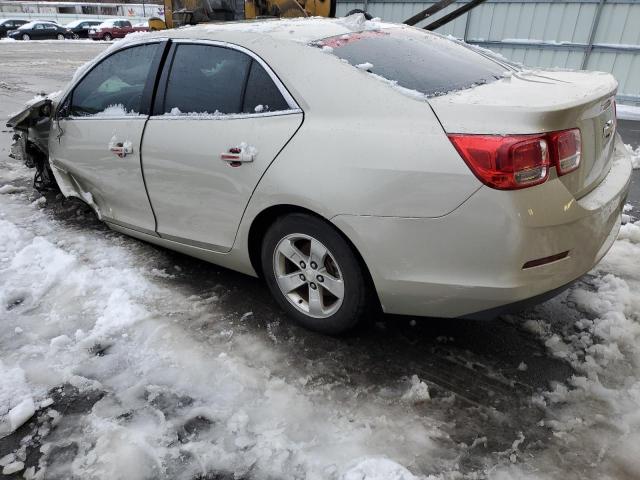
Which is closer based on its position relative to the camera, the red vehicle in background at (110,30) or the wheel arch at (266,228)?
the wheel arch at (266,228)

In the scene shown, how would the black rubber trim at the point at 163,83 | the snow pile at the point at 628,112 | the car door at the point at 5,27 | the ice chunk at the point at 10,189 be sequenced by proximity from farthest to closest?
the car door at the point at 5,27 < the snow pile at the point at 628,112 < the ice chunk at the point at 10,189 < the black rubber trim at the point at 163,83

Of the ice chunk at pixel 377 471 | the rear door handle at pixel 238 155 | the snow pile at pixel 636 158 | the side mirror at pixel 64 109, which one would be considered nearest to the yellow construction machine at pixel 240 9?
the side mirror at pixel 64 109

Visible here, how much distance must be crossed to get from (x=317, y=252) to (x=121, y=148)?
5.44 feet

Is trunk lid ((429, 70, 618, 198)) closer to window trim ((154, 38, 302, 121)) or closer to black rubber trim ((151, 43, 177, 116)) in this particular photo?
window trim ((154, 38, 302, 121))

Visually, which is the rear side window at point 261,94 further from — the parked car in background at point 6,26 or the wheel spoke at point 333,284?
the parked car in background at point 6,26

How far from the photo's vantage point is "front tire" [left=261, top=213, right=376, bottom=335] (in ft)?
8.29

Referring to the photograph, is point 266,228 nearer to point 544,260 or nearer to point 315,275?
point 315,275

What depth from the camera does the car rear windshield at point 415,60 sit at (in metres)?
2.52

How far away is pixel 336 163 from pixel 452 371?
1.22 meters

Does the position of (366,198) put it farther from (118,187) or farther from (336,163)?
(118,187)

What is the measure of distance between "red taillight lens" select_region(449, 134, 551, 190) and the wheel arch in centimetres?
70

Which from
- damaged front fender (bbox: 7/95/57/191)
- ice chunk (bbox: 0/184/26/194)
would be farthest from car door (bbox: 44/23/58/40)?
damaged front fender (bbox: 7/95/57/191)

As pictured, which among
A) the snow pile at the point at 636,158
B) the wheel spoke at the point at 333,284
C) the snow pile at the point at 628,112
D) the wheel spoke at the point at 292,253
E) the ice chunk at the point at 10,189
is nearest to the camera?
the wheel spoke at the point at 333,284

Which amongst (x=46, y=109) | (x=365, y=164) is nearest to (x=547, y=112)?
(x=365, y=164)
